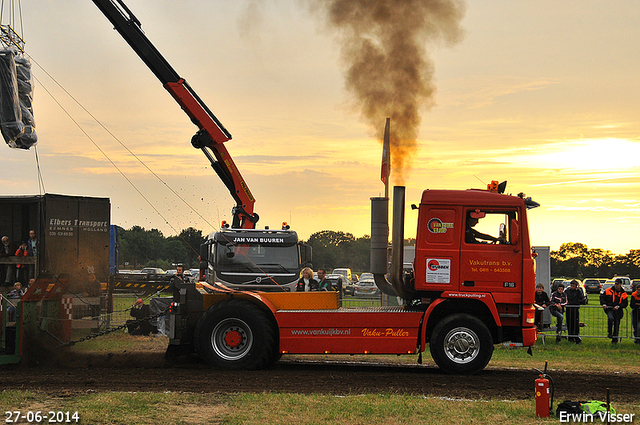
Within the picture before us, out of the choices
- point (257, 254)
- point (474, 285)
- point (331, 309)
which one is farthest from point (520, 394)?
point (257, 254)

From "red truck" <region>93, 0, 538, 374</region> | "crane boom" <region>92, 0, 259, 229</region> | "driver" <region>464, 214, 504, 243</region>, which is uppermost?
"crane boom" <region>92, 0, 259, 229</region>

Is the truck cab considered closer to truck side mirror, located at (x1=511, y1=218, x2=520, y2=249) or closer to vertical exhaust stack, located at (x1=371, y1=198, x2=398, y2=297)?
truck side mirror, located at (x1=511, y1=218, x2=520, y2=249)

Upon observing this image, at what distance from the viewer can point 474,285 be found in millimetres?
10984

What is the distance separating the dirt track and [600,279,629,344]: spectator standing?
6443mm

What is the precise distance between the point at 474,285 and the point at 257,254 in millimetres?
5628

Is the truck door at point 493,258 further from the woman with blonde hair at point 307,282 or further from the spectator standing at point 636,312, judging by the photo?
the spectator standing at point 636,312

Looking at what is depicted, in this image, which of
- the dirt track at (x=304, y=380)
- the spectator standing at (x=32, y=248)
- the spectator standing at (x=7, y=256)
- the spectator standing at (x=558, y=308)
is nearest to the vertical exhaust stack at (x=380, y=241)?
the dirt track at (x=304, y=380)

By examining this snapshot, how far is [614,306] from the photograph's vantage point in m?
17.6

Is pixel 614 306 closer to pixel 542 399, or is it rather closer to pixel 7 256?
pixel 542 399

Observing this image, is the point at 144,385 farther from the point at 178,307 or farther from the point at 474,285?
the point at 474,285

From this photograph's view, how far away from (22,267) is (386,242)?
11.3 m

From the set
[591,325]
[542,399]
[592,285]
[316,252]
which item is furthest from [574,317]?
[316,252]

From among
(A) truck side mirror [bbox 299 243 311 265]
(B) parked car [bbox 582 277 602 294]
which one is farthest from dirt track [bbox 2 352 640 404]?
(B) parked car [bbox 582 277 602 294]

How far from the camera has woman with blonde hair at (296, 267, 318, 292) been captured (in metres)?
14.8
